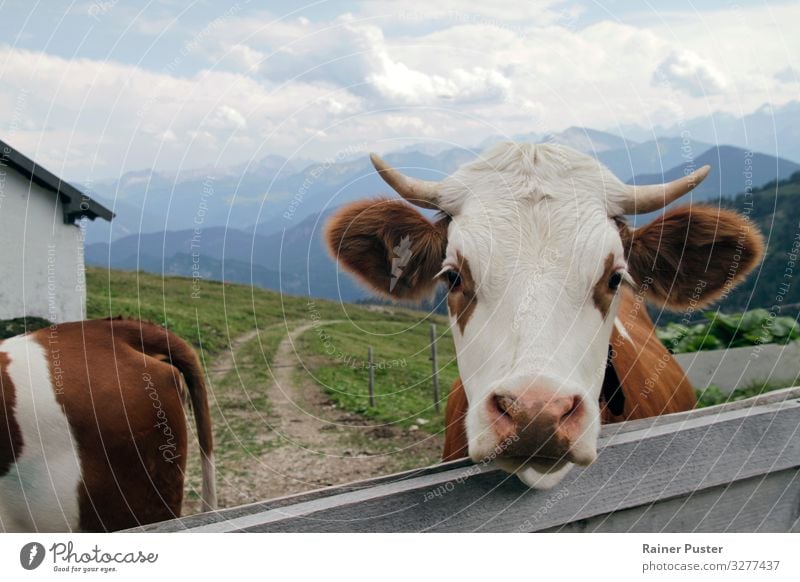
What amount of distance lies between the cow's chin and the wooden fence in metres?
0.03

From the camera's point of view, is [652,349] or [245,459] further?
[245,459]

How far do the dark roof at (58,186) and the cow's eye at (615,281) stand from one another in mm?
1961

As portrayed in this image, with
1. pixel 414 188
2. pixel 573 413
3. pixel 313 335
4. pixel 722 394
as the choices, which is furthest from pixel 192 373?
pixel 722 394

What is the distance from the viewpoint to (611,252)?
1709mm

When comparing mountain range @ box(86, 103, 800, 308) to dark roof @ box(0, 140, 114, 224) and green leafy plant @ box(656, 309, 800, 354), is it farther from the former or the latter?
green leafy plant @ box(656, 309, 800, 354)

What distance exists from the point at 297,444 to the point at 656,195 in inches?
86.8

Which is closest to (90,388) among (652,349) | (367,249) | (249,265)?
(249,265)

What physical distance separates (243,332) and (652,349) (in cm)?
204

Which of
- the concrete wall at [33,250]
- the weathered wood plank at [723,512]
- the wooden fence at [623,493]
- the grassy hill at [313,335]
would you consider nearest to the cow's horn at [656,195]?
the wooden fence at [623,493]

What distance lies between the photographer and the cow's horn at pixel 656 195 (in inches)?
72.2

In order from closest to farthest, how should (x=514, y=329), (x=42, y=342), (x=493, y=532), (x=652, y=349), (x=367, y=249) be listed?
(x=514, y=329) < (x=493, y=532) < (x=367, y=249) < (x=42, y=342) < (x=652, y=349)

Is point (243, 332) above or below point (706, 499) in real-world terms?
above
